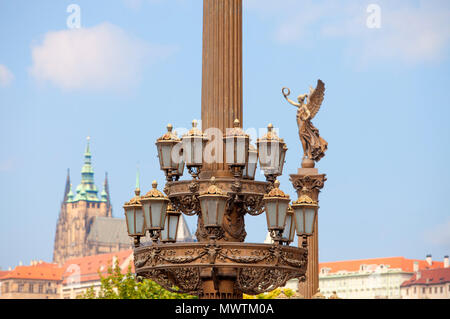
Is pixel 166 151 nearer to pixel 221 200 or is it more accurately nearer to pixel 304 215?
pixel 221 200

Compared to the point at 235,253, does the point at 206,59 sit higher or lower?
higher

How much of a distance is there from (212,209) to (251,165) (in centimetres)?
201

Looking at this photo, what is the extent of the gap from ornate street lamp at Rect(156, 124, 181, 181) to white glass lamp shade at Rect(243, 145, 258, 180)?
42.1 inches

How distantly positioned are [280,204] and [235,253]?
32.2 inches

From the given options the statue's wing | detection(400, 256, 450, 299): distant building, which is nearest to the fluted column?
the statue's wing

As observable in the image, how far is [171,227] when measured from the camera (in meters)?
16.1

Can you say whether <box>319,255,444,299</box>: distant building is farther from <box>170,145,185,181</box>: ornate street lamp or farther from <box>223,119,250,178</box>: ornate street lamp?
<box>223,119,250,178</box>: ornate street lamp

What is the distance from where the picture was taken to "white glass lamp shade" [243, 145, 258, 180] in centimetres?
1612

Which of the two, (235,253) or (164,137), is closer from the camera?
(235,253)

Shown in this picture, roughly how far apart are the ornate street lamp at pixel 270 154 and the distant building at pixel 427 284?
169592 mm
